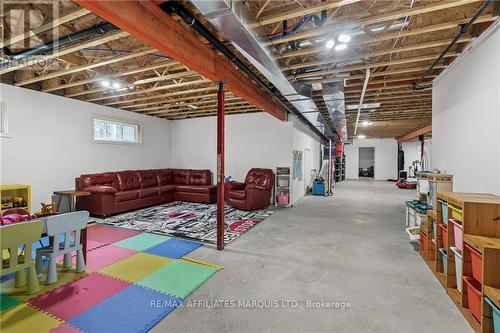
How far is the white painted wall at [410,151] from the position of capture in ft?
47.7

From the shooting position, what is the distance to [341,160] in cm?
1468

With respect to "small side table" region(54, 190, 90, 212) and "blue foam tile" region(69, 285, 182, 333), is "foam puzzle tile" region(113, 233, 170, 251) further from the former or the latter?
"small side table" region(54, 190, 90, 212)

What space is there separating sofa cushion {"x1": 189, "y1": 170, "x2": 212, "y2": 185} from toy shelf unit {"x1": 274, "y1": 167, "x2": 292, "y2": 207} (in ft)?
7.35

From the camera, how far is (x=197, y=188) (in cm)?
690

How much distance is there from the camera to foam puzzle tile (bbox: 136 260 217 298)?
237 cm

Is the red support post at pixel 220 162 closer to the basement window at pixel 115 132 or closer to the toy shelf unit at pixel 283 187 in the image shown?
the toy shelf unit at pixel 283 187

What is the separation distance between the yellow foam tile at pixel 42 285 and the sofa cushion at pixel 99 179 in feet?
10.9

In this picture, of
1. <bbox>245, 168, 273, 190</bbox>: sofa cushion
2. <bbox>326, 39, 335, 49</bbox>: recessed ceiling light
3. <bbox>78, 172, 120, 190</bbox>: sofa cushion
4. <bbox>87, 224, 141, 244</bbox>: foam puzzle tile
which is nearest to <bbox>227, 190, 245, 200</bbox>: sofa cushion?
<bbox>245, 168, 273, 190</bbox>: sofa cushion

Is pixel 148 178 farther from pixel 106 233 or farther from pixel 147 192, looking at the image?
pixel 106 233

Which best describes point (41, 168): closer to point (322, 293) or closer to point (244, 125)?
point (244, 125)

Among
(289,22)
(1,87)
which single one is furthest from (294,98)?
(1,87)

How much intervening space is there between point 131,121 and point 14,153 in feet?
9.46

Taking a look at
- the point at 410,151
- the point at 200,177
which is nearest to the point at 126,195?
the point at 200,177

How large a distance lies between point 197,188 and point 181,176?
121 centimetres
